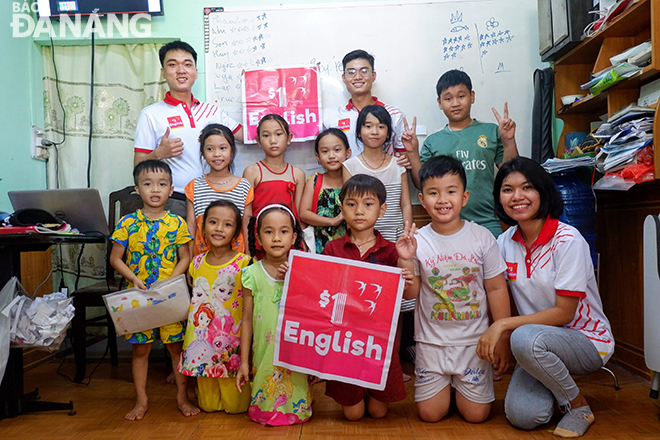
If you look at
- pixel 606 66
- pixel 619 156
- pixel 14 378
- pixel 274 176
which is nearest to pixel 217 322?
pixel 14 378

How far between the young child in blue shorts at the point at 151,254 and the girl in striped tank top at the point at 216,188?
24 centimetres

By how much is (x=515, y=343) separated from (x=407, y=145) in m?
1.38

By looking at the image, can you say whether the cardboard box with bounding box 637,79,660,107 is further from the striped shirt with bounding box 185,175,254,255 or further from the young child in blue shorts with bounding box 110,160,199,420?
the young child in blue shorts with bounding box 110,160,199,420

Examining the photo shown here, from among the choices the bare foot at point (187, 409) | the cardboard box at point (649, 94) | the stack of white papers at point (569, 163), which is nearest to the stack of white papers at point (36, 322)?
the bare foot at point (187, 409)

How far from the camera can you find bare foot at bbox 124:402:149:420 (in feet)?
6.70

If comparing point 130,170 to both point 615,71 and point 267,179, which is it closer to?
point 267,179

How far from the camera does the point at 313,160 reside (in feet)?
10.7

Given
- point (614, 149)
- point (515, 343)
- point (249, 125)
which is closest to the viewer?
point (515, 343)

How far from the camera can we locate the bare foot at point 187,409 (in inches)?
81.0

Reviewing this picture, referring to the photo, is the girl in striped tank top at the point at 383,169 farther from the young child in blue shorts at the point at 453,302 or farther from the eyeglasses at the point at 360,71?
the young child in blue shorts at the point at 453,302

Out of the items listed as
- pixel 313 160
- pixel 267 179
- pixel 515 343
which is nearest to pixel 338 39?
pixel 313 160

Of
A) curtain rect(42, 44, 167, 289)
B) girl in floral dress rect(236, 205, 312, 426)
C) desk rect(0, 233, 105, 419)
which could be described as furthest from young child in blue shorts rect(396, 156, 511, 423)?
curtain rect(42, 44, 167, 289)

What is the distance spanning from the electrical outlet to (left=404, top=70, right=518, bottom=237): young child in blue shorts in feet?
8.01

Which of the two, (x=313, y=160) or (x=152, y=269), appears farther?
(x=313, y=160)
